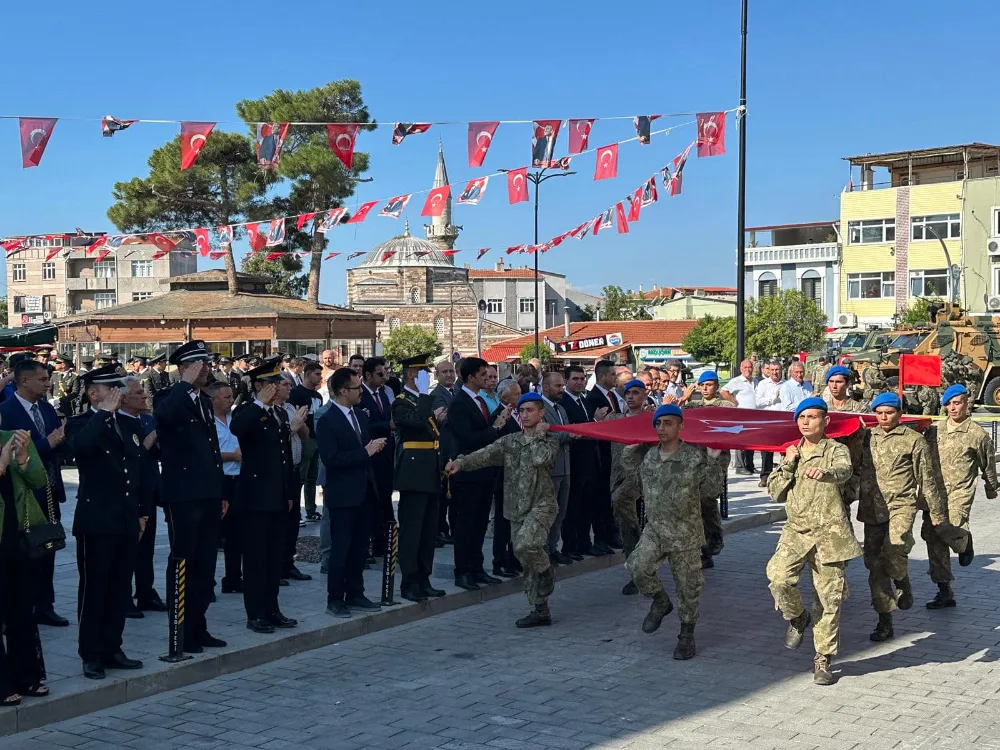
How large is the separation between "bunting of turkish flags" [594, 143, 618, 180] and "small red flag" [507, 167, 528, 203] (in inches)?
81.2

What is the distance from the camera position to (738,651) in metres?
8.27

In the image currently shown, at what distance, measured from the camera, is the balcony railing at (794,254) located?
65062 millimetres

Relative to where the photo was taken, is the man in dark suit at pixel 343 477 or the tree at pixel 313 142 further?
the tree at pixel 313 142

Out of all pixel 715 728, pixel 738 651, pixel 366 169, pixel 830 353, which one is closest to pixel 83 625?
pixel 715 728

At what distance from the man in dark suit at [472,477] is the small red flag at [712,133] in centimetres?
1024

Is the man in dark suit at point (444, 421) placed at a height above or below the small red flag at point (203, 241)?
below

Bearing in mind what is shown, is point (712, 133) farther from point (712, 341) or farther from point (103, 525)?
point (712, 341)

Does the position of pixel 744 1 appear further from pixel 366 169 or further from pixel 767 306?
pixel 767 306

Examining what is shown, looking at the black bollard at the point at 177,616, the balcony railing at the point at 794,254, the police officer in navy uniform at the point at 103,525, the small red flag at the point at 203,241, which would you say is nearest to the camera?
the police officer in navy uniform at the point at 103,525

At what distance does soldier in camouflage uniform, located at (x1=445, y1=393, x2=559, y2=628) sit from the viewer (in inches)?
352

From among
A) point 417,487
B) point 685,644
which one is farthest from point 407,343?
point 685,644

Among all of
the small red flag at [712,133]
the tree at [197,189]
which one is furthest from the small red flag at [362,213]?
the tree at [197,189]

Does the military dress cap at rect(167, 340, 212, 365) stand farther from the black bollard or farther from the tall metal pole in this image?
the tall metal pole

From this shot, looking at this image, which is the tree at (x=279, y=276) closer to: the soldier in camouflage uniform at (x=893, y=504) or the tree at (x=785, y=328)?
the tree at (x=785, y=328)
